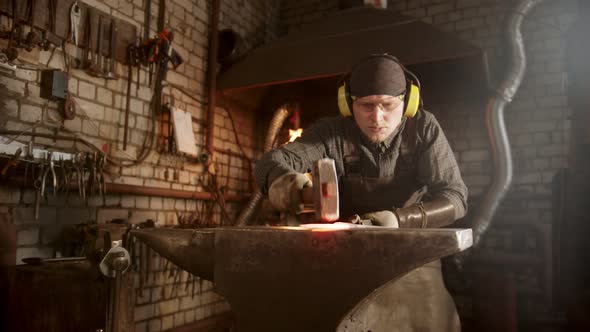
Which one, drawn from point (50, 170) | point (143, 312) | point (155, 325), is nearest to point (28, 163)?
point (50, 170)

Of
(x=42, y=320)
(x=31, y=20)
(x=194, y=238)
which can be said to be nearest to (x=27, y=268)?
(x=42, y=320)

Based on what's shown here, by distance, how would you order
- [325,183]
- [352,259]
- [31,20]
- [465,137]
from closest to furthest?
[352,259]
[325,183]
[31,20]
[465,137]

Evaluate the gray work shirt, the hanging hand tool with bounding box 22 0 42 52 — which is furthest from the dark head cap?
the hanging hand tool with bounding box 22 0 42 52

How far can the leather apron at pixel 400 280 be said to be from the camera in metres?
1.67

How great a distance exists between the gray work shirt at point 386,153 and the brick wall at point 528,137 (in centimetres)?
238

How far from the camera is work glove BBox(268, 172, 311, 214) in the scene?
161 cm

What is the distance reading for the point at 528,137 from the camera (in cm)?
438

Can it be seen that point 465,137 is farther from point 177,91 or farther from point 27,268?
point 27,268

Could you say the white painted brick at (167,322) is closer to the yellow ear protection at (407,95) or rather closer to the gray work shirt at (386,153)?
the gray work shirt at (386,153)

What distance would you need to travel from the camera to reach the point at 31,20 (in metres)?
2.73

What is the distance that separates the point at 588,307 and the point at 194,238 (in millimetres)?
2660

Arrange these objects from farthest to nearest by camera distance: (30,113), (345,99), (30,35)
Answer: (30,113) < (30,35) < (345,99)

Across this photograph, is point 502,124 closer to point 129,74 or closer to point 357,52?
point 357,52

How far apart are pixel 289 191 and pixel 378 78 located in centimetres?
82
